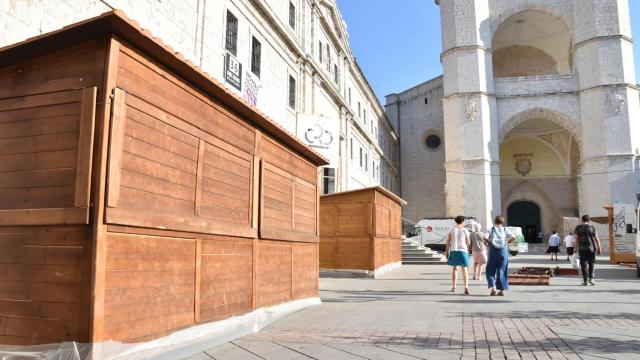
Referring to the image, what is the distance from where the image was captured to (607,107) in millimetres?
34656

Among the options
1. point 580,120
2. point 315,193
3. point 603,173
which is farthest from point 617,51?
point 315,193

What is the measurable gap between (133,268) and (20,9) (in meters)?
5.89

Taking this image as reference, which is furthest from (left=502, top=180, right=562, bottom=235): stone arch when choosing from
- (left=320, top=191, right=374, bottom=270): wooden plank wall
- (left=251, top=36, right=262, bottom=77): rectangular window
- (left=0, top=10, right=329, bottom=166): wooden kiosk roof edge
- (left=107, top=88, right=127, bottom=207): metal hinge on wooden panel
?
(left=107, top=88, right=127, bottom=207): metal hinge on wooden panel

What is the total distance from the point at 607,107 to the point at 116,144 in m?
37.9

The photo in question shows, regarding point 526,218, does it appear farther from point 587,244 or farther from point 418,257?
point 587,244

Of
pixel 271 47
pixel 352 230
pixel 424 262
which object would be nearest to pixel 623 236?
pixel 424 262

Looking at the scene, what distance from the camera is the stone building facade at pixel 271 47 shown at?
916 centimetres

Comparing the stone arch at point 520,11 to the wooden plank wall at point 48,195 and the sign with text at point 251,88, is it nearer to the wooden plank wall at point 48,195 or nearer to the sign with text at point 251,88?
the sign with text at point 251,88

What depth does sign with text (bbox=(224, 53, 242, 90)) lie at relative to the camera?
1507cm

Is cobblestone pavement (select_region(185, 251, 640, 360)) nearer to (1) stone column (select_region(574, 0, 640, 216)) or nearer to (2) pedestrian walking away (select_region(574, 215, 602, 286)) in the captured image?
(2) pedestrian walking away (select_region(574, 215, 602, 286))

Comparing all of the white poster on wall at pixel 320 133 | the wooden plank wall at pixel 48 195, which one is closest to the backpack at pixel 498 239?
the wooden plank wall at pixel 48 195

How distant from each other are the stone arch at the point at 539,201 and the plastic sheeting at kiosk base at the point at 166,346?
138 feet

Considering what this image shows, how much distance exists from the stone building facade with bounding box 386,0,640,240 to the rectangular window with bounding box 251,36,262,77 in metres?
22.7

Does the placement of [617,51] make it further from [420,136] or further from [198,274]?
[198,274]
